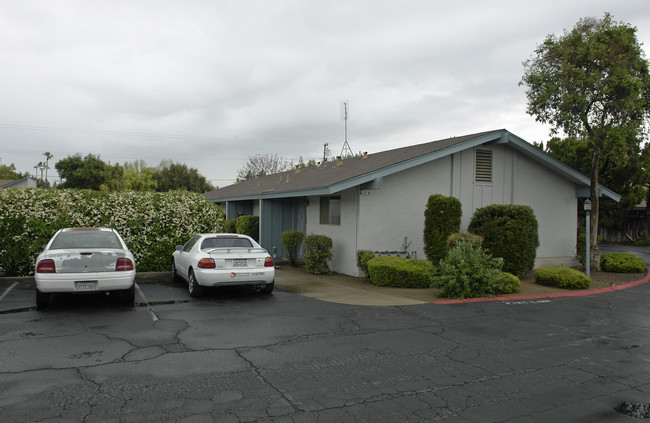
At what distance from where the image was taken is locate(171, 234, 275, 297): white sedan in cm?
958

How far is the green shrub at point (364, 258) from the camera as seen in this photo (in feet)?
43.8

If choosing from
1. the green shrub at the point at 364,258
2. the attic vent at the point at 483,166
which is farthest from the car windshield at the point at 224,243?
the attic vent at the point at 483,166

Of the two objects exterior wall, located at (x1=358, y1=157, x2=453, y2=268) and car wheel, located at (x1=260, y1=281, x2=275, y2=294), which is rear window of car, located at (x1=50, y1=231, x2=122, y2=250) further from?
exterior wall, located at (x1=358, y1=157, x2=453, y2=268)

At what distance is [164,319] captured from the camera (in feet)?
25.8

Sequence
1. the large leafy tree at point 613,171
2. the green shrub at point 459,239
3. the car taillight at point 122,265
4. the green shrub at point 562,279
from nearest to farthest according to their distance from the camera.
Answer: the car taillight at point 122,265 < the green shrub at point 459,239 < the green shrub at point 562,279 < the large leafy tree at point 613,171

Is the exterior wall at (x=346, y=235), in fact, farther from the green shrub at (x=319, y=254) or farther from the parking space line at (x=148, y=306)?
the parking space line at (x=148, y=306)

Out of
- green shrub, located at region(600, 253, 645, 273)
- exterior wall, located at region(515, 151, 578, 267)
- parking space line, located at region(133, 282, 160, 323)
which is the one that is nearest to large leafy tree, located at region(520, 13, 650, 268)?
exterior wall, located at region(515, 151, 578, 267)

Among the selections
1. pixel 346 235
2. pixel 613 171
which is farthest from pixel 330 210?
pixel 613 171

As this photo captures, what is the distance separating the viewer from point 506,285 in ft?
37.3

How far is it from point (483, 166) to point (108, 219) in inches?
496

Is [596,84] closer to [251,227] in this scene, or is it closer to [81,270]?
[251,227]

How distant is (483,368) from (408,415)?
6.15ft

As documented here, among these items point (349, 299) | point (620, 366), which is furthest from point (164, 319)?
point (620, 366)

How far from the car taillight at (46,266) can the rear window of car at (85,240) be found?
1.96ft
